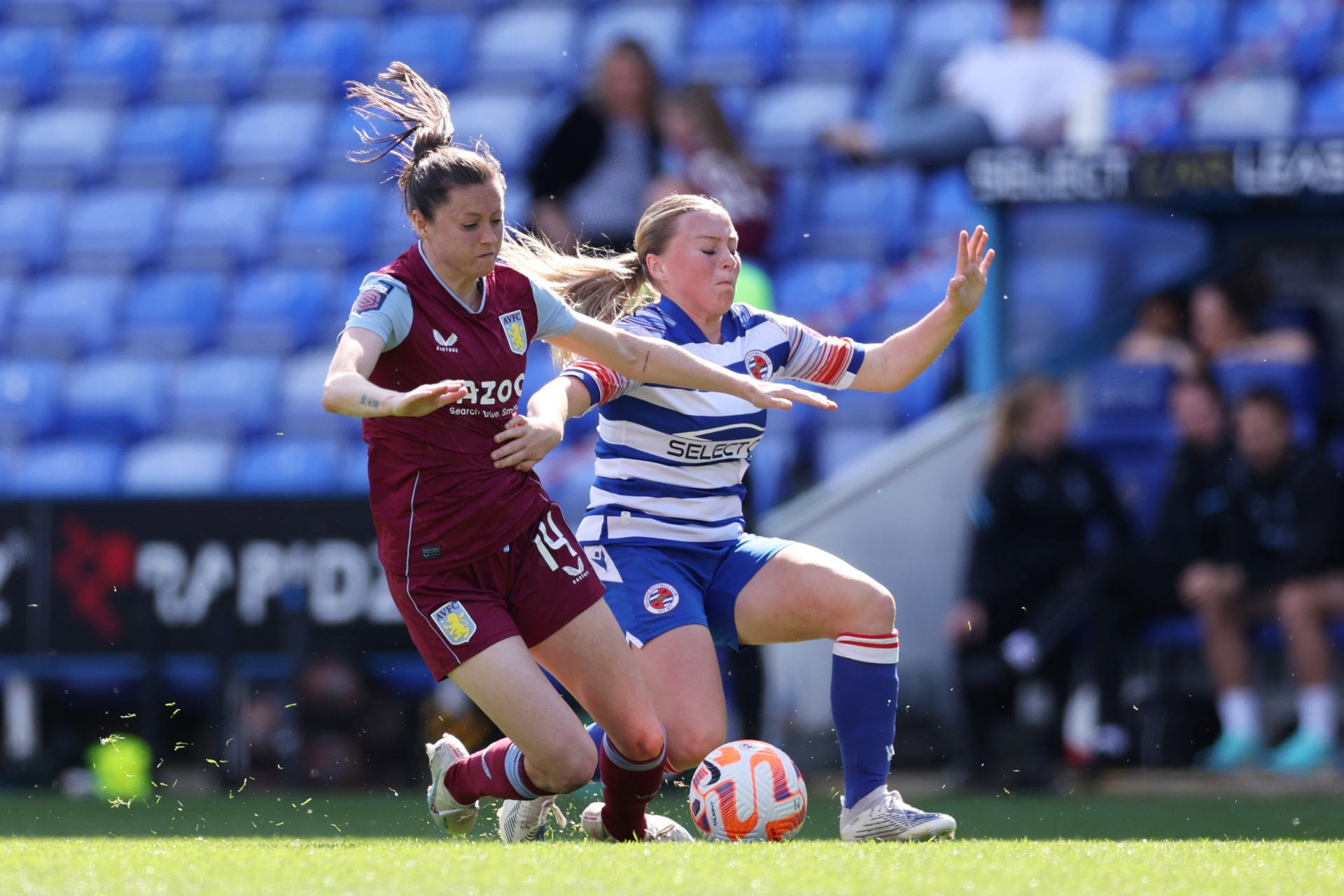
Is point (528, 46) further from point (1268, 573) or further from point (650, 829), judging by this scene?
point (650, 829)

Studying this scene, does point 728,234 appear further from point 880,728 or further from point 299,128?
point 299,128

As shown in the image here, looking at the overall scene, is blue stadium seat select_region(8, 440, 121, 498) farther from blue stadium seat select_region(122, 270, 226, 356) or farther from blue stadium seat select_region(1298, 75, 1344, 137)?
blue stadium seat select_region(1298, 75, 1344, 137)

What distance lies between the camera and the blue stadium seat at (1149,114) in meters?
10.4

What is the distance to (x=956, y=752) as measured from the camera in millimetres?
8281

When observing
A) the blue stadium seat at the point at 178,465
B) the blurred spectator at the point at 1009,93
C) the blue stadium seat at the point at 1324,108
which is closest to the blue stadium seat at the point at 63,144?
the blue stadium seat at the point at 178,465

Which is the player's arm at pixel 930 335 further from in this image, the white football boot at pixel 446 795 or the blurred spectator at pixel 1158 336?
the blurred spectator at pixel 1158 336

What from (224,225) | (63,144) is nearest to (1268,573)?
(224,225)

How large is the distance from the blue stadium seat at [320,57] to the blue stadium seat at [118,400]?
2.73m

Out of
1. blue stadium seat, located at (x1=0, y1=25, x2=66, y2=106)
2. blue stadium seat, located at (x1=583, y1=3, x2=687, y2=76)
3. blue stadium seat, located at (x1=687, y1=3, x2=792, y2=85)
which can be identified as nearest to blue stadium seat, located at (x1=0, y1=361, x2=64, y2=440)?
blue stadium seat, located at (x1=0, y1=25, x2=66, y2=106)

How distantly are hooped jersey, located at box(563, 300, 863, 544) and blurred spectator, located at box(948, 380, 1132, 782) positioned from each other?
9.64ft

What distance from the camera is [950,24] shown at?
38.9 ft

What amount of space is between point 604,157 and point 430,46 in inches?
157

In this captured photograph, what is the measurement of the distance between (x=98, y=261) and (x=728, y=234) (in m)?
8.24

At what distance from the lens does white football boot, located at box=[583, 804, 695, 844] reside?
5211 millimetres
